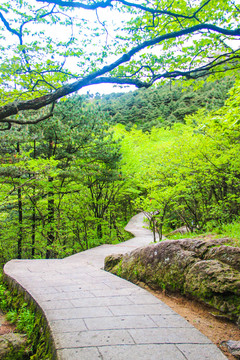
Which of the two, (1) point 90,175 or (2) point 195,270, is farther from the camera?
(1) point 90,175

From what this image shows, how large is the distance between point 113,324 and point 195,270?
1.29 meters

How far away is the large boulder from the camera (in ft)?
8.73

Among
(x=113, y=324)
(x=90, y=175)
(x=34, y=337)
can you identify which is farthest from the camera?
(x=90, y=175)

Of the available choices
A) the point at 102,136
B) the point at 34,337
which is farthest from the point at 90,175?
the point at 34,337

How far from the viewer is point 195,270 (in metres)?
3.07

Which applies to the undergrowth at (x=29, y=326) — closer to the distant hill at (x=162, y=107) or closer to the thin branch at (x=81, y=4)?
the thin branch at (x=81, y=4)

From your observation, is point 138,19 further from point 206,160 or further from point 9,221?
A: point 9,221

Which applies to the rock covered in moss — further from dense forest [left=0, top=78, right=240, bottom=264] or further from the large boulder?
dense forest [left=0, top=78, right=240, bottom=264]

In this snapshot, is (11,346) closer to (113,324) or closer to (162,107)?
(113,324)

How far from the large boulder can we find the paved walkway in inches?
13.0

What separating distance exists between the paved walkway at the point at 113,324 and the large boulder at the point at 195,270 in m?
0.33

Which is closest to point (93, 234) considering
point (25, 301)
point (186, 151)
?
point (186, 151)

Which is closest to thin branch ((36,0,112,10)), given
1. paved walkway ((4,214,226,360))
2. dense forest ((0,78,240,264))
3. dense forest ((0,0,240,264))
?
dense forest ((0,0,240,264))

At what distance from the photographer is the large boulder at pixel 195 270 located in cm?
266
